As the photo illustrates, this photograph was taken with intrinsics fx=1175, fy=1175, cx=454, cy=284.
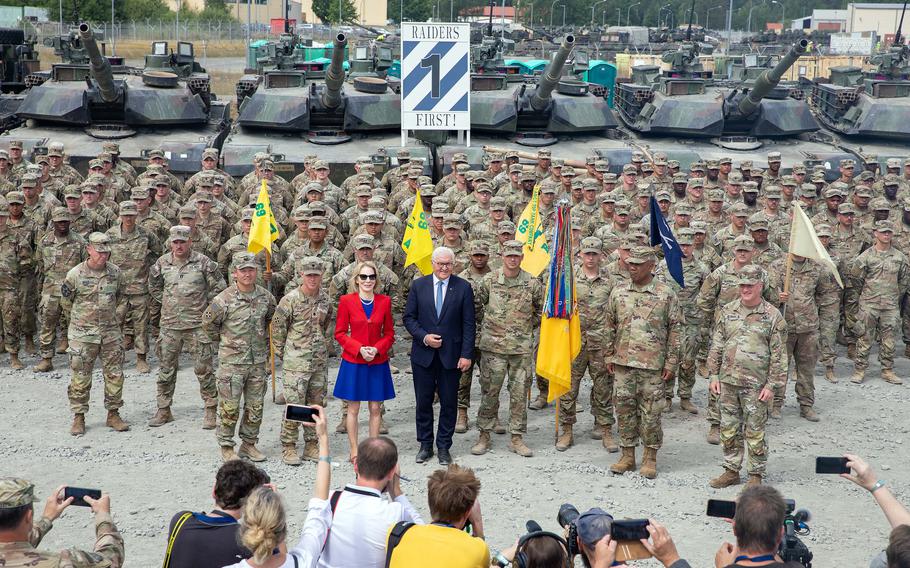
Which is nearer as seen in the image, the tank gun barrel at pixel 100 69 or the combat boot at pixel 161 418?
the combat boot at pixel 161 418

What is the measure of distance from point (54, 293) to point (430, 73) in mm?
5212

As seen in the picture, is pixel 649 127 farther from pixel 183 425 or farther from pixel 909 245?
pixel 183 425

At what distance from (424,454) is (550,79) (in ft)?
29.7

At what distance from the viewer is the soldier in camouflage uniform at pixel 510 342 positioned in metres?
9.77

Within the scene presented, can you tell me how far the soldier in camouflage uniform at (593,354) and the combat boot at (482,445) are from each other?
0.60 m

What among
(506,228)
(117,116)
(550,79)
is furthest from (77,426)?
(550,79)

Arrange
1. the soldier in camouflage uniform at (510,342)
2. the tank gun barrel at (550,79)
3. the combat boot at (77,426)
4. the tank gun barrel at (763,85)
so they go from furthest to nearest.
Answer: the tank gun barrel at (763,85)
the tank gun barrel at (550,79)
the combat boot at (77,426)
the soldier in camouflage uniform at (510,342)

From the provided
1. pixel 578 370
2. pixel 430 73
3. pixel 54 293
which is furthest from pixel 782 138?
pixel 54 293

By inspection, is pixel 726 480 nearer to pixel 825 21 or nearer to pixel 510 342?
pixel 510 342

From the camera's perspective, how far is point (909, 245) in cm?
1345

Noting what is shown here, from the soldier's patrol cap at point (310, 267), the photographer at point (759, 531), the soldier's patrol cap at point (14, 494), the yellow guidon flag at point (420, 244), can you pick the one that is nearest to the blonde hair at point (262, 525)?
the soldier's patrol cap at point (14, 494)

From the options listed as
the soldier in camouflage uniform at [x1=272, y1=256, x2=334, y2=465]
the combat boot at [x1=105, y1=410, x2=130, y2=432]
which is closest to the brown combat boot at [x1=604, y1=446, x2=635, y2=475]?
the soldier in camouflage uniform at [x1=272, y1=256, x2=334, y2=465]

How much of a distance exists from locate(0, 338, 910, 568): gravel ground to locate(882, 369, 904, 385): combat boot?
495mm

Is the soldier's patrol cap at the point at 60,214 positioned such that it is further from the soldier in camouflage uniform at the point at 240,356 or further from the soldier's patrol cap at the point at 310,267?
the soldier's patrol cap at the point at 310,267
